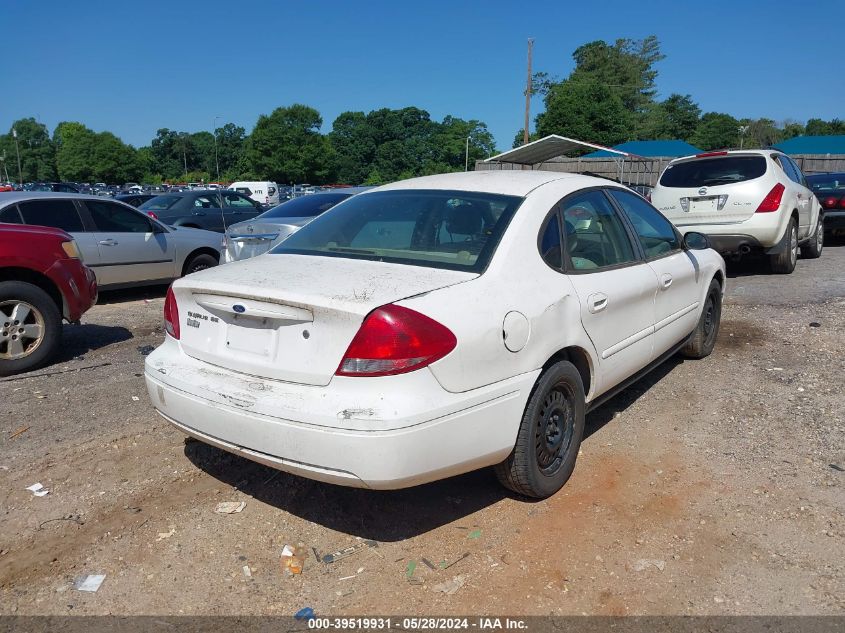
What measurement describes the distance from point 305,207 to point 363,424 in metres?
7.41

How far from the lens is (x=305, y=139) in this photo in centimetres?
10250

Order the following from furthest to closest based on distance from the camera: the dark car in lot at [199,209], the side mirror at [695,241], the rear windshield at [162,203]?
the rear windshield at [162,203]
the dark car in lot at [199,209]
the side mirror at [695,241]

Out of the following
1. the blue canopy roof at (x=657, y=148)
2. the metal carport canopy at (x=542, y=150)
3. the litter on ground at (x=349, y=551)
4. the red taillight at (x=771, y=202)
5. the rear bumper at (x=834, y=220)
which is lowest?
the litter on ground at (x=349, y=551)

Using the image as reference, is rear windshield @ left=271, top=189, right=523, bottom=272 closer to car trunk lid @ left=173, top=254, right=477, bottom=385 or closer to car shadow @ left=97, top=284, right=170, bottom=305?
car trunk lid @ left=173, top=254, right=477, bottom=385

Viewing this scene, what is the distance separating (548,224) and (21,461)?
328 centimetres

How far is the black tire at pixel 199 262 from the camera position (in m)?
9.94

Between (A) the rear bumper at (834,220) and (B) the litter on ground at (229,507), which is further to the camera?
(A) the rear bumper at (834,220)

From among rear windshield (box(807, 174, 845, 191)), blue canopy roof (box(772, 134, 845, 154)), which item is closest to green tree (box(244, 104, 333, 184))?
blue canopy roof (box(772, 134, 845, 154))

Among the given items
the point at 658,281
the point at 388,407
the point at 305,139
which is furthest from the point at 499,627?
the point at 305,139

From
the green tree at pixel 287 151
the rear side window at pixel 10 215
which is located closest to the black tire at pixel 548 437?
the rear side window at pixel 10 215

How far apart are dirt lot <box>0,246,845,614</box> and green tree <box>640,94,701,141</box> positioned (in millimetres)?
73074

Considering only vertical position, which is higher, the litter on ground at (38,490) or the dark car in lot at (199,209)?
the dark car in lot at (199,209)

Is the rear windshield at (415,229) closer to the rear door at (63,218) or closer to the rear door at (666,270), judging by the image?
the rear door at (666,270)

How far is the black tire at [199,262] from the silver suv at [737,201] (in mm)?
6692
